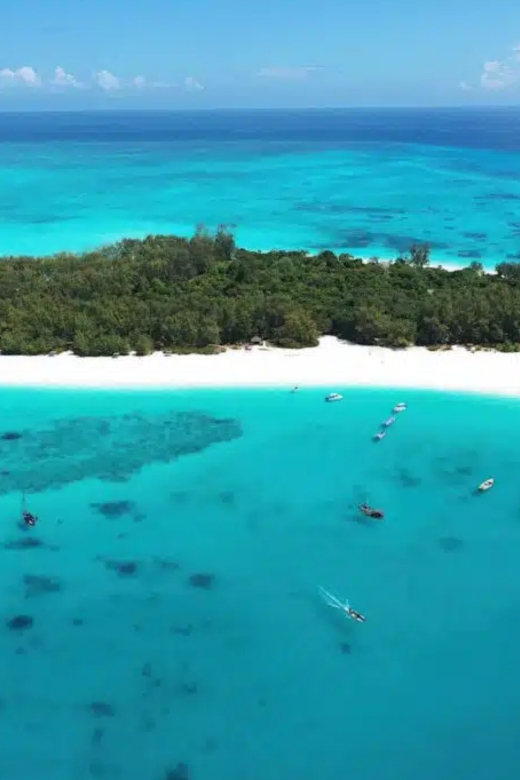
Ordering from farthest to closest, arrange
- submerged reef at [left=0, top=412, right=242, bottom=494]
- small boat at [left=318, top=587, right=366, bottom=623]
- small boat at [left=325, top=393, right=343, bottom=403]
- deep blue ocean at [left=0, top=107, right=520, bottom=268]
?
deep blue ocean at [left=0, top=107, right=520, bottom=268], small boat at [left=325, top=393, right=343, bottom=403], submerged reef at [left=0, top=412, right=242, bottom=494], small boat at [left=318, top=587, right=366, bottom=623]

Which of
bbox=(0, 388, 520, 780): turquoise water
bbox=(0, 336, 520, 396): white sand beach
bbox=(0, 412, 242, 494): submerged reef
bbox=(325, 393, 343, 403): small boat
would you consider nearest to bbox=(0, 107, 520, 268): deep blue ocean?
bbox=(0, 336, 520, 396): white sand beach

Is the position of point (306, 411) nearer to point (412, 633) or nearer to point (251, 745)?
point (412, 633)

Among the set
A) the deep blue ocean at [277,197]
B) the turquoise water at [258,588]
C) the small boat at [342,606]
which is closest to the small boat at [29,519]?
the turquoise water at [258,588]

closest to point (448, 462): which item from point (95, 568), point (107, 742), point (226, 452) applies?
point (226, 452)

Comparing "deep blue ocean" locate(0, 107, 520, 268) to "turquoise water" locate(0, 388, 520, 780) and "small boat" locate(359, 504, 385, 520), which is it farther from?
"small boat" locate(359, 504, 385, 520)

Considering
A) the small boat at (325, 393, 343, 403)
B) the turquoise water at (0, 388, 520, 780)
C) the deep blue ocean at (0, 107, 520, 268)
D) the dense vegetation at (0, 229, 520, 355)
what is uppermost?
the deep blue ocean at (0, 107, 520, 268)

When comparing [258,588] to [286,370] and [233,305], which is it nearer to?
[286,370]

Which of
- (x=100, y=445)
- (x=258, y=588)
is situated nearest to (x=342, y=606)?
(x=258, y=588)
